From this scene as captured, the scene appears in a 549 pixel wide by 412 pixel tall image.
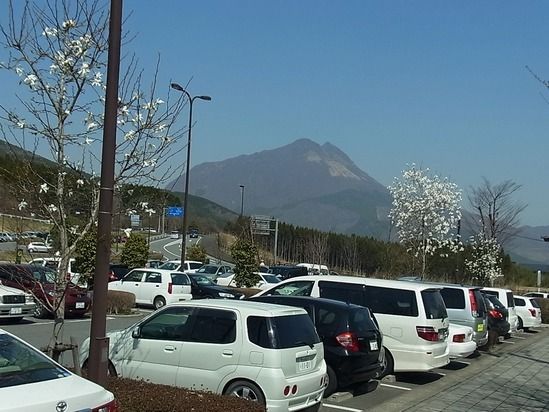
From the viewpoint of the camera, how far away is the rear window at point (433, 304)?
1330 cm

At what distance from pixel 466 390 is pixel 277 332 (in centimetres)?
581

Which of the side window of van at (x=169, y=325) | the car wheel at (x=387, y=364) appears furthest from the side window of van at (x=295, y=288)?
the side window of van at (x=169, y=325)

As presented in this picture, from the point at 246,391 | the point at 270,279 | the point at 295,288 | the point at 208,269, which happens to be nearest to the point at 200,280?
the point at 270,279

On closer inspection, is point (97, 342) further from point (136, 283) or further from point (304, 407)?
point (136, 283)

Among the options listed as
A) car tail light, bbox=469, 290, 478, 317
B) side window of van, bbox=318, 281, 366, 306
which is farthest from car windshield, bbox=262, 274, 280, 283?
side window of van, bbox=318, 281, 366, 306

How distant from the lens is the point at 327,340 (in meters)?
11.2

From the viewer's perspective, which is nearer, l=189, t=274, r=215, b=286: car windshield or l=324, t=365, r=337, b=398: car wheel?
l=324, t=365, r=337, b=398: car wheel

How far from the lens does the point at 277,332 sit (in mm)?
8961

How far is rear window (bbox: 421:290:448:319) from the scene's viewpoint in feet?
43.6

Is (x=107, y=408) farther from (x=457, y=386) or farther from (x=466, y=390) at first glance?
(x=457, y=386)

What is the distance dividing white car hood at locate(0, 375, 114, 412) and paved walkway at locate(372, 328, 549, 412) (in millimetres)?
6618

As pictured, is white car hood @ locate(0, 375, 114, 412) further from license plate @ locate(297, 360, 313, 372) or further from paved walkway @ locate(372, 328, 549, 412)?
paved walkway @ locate(372, 328, 549, 412)

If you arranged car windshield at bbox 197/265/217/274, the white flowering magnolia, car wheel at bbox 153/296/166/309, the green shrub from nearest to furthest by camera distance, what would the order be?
the green shrub → car wheel at bbox 153/296/166/309 → car windshield at bbox 197/265/217/274 → the white flowering magnolia

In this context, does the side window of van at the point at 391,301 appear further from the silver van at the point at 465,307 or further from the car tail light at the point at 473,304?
the car tail light at the point at 473,304
